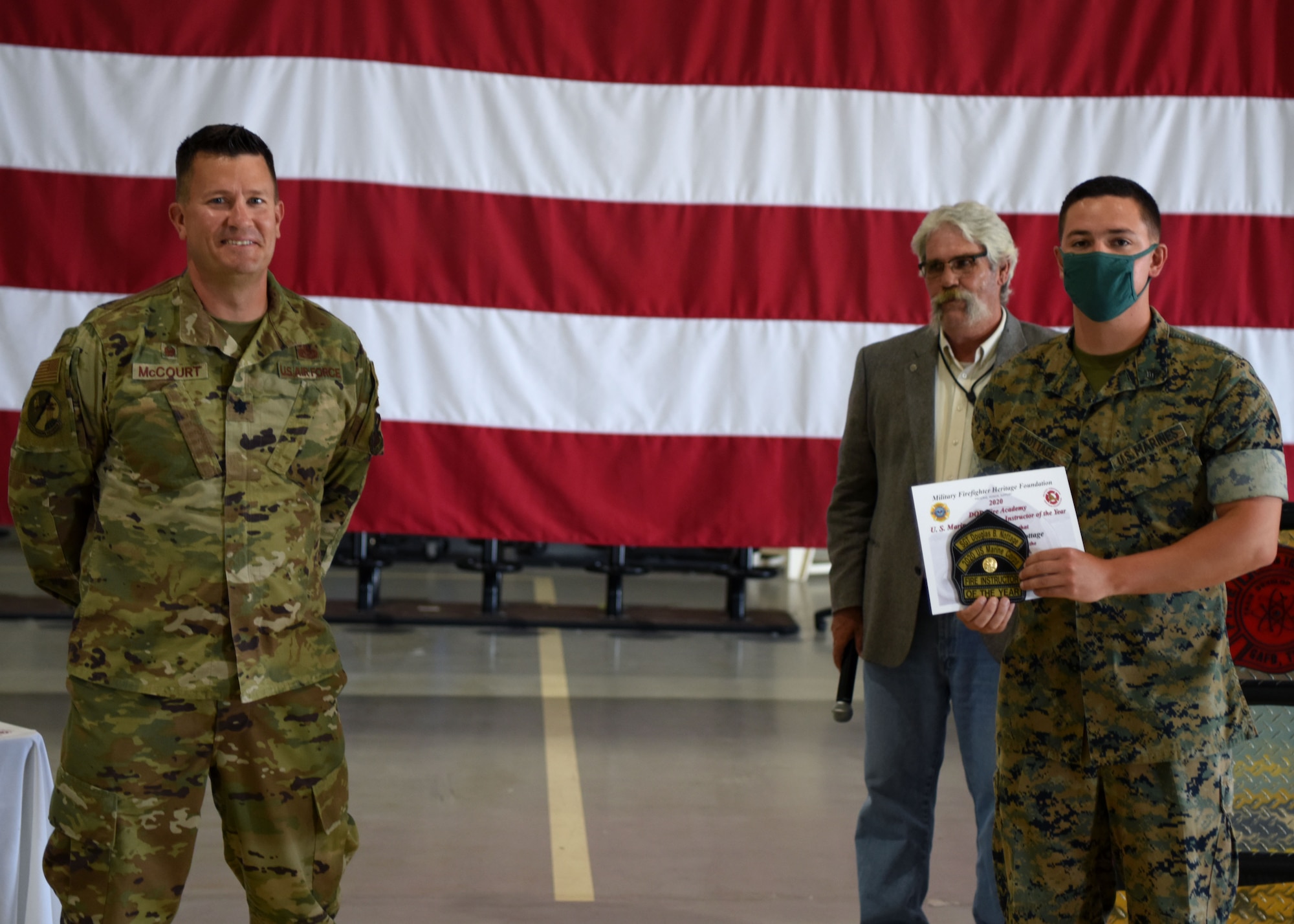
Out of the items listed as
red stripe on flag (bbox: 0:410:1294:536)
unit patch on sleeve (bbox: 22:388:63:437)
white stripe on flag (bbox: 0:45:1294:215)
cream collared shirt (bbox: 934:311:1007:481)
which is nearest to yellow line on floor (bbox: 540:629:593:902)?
red stripe on flag (bbox: 0:410:1294:536)

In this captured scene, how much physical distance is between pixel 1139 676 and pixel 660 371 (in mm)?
2316

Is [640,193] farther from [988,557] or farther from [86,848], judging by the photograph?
[86,848]

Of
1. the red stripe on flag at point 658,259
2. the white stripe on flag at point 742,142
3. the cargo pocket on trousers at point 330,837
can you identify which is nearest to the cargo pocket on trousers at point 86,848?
the cargo pocket on trousers at point 330,837

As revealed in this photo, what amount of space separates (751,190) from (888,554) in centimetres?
173

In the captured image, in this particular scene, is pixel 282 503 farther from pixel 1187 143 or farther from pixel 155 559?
pixel 1187 143

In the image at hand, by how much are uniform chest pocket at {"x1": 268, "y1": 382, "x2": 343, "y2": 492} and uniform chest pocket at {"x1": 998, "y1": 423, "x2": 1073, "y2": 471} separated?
1.00 metres

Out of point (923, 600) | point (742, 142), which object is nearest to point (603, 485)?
point (742, 142)

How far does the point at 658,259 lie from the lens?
3.87m

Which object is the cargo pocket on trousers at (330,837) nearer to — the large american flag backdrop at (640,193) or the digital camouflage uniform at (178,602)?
the digital camouflage uniform at (178,602)

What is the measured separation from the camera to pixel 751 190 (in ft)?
12.6

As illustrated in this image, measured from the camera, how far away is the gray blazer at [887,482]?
241 cm

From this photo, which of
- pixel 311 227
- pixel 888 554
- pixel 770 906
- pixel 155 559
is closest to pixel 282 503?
pixel 155 559

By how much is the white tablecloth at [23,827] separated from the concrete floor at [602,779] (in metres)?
0.59

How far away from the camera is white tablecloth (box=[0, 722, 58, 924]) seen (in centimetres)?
208
